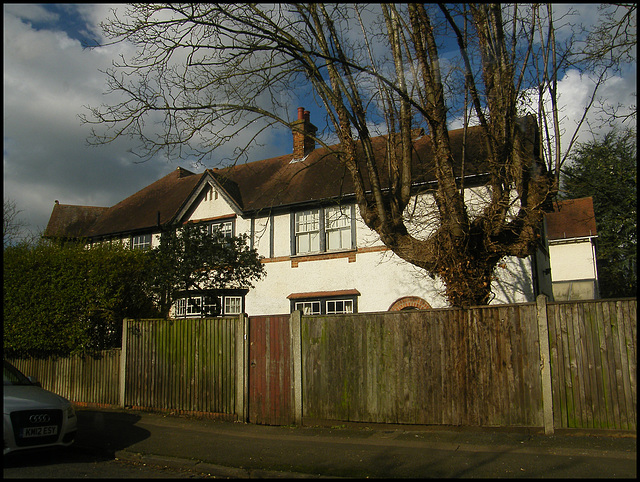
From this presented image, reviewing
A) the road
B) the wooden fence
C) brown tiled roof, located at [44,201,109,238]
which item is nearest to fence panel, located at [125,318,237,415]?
the wooden fence

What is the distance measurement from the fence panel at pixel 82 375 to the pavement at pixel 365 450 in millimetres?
2354

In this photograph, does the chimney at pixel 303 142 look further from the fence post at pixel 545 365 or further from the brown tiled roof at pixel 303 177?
the fence post at pixel 545 365

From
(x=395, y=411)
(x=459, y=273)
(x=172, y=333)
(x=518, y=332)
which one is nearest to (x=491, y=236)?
(x=459, y=273)

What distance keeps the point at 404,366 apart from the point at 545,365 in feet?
7.54

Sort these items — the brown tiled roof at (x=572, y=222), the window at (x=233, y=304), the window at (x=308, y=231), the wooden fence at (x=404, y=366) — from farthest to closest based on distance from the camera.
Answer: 1. the brown tiled roof at (x=572, y=222)
2. the window at (x=233, y=304)
3. the window at (x=308, y=231)
4. the wooden fence at (x=404, y=366)

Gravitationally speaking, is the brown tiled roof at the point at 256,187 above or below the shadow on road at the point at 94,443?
above

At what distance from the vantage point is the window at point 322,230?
17.5 m

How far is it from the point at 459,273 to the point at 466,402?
7.12 feet

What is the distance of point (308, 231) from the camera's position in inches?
717

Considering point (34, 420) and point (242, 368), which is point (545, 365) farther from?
point (34, 420)

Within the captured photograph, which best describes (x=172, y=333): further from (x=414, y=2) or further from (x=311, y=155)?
(x=311, y=155)

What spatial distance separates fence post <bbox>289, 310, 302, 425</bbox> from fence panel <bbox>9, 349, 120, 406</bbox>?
4841mm

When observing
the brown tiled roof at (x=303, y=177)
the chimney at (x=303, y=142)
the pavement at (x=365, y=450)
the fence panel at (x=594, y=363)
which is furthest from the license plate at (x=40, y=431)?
the chimney at (x=303, y=142)

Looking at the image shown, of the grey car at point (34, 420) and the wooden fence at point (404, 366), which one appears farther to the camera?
the wooden fence at point (404, 366)
